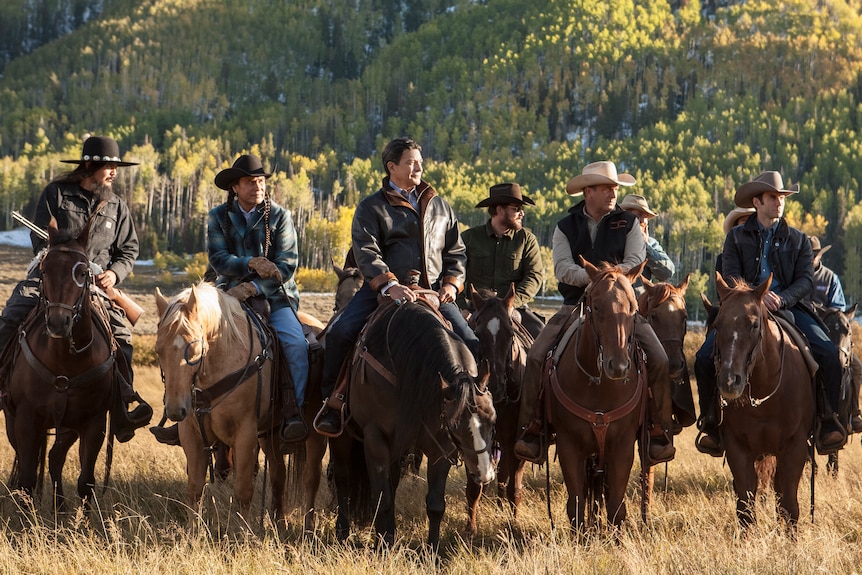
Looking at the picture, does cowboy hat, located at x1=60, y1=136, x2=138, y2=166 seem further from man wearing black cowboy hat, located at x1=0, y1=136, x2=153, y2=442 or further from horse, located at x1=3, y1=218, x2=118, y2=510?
horse, located at x1=3, y1=218, x2=118, y2=510

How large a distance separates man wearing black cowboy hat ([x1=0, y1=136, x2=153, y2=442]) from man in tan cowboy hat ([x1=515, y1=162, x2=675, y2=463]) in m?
3.48

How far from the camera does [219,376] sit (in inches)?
288

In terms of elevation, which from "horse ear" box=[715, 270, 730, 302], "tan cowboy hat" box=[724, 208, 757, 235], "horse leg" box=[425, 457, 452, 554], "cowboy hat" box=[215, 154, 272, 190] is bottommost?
"horse leg" box=[425, 457, 452, 554]

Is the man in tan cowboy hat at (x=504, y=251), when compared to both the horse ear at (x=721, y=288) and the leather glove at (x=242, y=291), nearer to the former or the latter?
the leather glove at (x=242, y=291)

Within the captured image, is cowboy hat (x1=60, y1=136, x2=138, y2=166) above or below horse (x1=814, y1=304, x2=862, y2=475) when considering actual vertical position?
above

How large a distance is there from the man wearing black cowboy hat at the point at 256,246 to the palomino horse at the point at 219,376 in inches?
15.1

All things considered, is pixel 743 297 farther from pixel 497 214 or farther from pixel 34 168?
pixel 34 168

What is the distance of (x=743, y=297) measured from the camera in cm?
705

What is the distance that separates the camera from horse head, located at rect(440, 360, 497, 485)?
5973 mm

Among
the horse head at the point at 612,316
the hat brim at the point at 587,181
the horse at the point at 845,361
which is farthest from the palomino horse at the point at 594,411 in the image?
the horse at the point at 845,361

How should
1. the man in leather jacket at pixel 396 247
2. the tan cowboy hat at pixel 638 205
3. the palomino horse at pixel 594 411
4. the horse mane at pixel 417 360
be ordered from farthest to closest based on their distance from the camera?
the tan cowboy hat at pixel 638 205, the man in leather jacket at pixel 396 247, the palomino horse at pixel 594 411, the horse mane at pixel 417 360

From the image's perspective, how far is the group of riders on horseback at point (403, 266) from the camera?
24.9 ft

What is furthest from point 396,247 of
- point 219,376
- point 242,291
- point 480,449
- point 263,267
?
point 480,449

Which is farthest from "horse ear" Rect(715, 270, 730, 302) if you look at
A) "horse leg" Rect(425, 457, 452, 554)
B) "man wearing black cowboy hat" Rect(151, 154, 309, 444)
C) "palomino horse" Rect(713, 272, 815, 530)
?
"man wearing black cowboy hat" Rect(151, 154, 309, 444)
